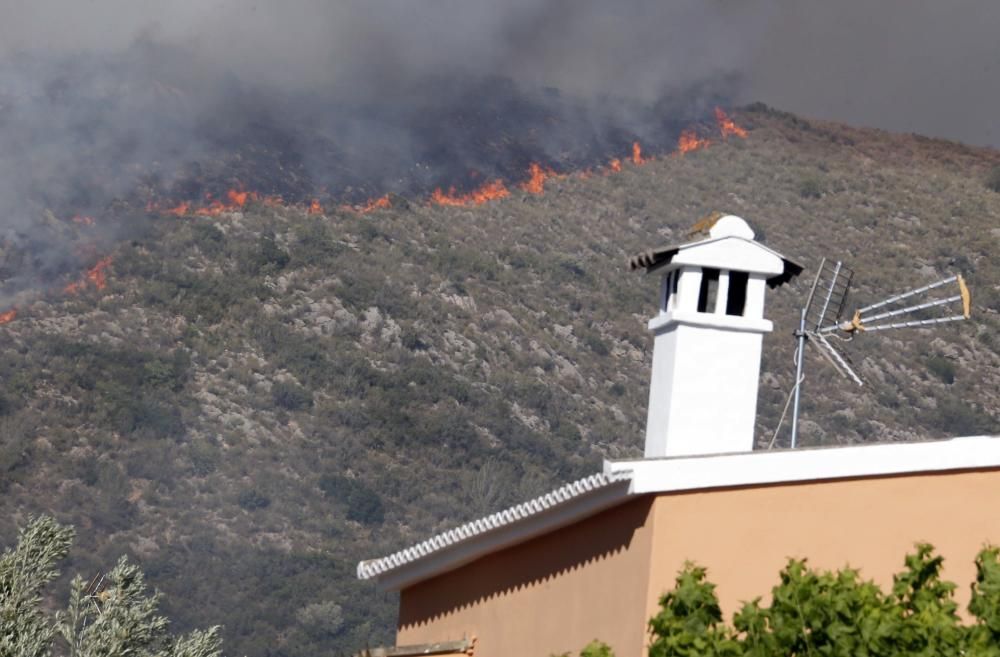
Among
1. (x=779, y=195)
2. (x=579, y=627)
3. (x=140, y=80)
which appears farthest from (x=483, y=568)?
(x=140, y=80)

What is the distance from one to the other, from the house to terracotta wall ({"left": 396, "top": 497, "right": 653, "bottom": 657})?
0.02m

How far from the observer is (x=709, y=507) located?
12070 mm

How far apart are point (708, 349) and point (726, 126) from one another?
7228 centimetres

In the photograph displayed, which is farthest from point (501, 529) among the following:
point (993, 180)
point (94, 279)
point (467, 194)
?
point (993, 180)

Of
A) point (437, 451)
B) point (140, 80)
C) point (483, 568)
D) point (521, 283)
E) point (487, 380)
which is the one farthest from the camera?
point (140, 80)

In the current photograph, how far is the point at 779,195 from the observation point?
7500 cm

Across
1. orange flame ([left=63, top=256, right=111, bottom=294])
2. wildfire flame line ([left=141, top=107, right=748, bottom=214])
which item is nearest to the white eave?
orange flame ([left=63, top=256, right=111, bottom=294])

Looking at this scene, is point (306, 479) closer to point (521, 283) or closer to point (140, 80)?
point (521, 283)

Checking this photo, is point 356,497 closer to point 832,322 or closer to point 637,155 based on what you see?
point 832,322

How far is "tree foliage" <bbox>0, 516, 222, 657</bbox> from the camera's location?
596 inches

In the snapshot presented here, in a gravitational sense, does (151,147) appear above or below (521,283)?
above

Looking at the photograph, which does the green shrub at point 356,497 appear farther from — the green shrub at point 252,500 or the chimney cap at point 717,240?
the chimney cap at point 717,240

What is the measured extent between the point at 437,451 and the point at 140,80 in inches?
1324

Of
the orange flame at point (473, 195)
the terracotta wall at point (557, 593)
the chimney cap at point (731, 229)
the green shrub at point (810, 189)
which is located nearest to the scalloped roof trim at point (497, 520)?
the terracotta wall at point (557, 593)
